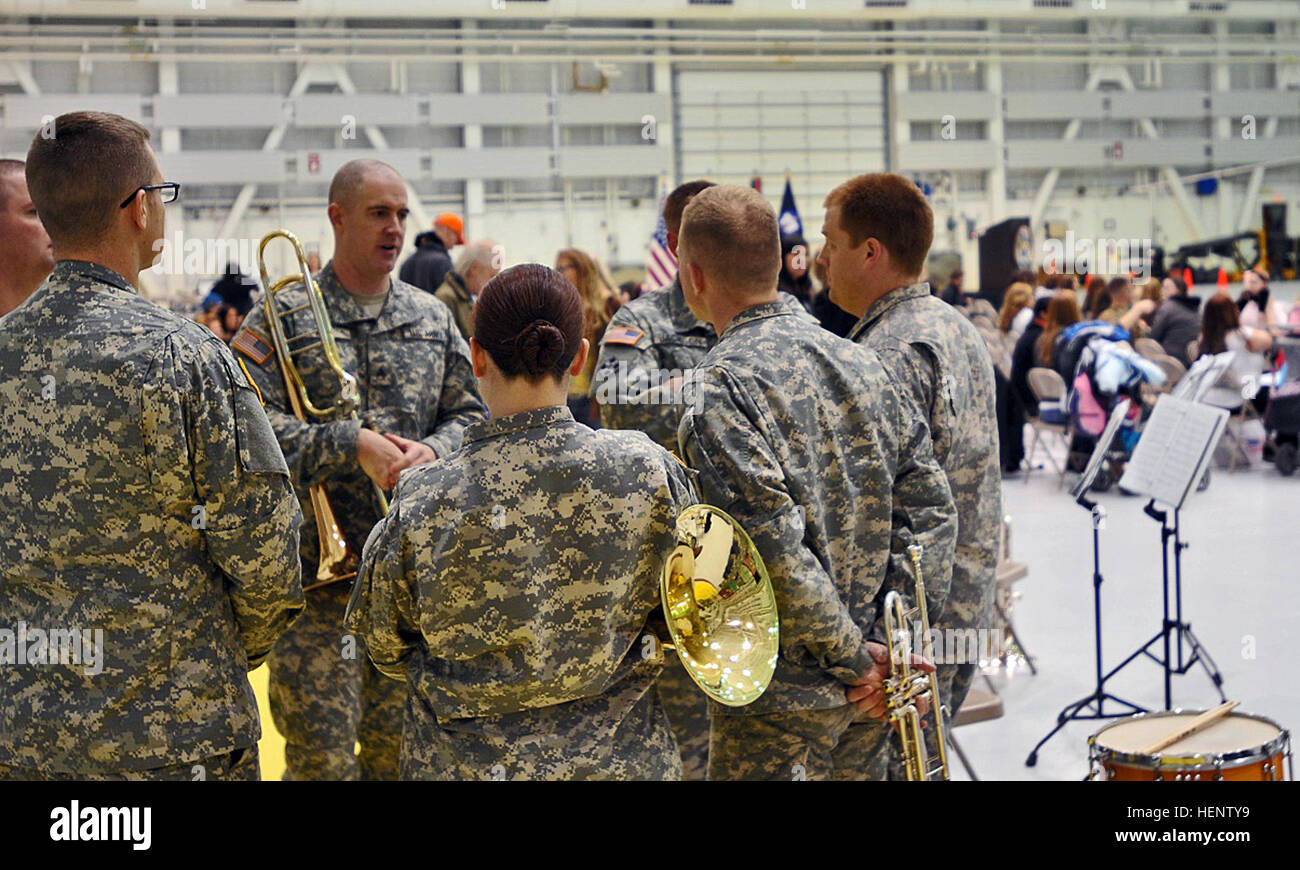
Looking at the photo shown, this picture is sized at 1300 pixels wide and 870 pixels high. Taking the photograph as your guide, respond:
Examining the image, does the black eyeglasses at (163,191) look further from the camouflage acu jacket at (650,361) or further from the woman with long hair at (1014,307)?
the woman with long hair at (1014,307)

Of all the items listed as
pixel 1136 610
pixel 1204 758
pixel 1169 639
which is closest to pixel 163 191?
pixel 1204 758

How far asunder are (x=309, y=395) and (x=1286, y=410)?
322 inches

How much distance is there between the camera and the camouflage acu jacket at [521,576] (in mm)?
1891

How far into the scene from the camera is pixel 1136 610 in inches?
230

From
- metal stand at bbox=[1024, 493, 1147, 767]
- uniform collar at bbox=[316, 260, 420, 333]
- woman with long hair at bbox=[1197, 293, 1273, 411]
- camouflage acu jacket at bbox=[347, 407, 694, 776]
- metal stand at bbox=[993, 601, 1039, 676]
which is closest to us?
camouflage acu jacket at bbox=[347, 407, 694, 776]

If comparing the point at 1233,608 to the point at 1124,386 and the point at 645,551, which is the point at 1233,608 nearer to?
the point at 1124,386

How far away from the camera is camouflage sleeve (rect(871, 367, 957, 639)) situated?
100 inches

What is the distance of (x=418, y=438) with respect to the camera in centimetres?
316

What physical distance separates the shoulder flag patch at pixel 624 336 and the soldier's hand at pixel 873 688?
112 centimetres

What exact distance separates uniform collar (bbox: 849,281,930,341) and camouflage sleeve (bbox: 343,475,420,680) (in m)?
1.29

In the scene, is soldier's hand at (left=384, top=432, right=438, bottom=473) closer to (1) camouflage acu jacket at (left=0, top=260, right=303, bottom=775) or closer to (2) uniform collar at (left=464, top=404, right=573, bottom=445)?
(1) camouflage acu jacket at (left=0, top=260, right=303, bottom=775)

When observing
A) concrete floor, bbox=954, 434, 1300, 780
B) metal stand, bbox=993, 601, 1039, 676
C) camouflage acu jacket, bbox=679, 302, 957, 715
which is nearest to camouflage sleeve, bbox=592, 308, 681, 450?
camouflage acu jacket, bbox=679, 302, 957, 715

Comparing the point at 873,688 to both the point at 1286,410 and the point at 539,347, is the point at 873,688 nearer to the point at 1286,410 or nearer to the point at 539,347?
the point at 539,347
